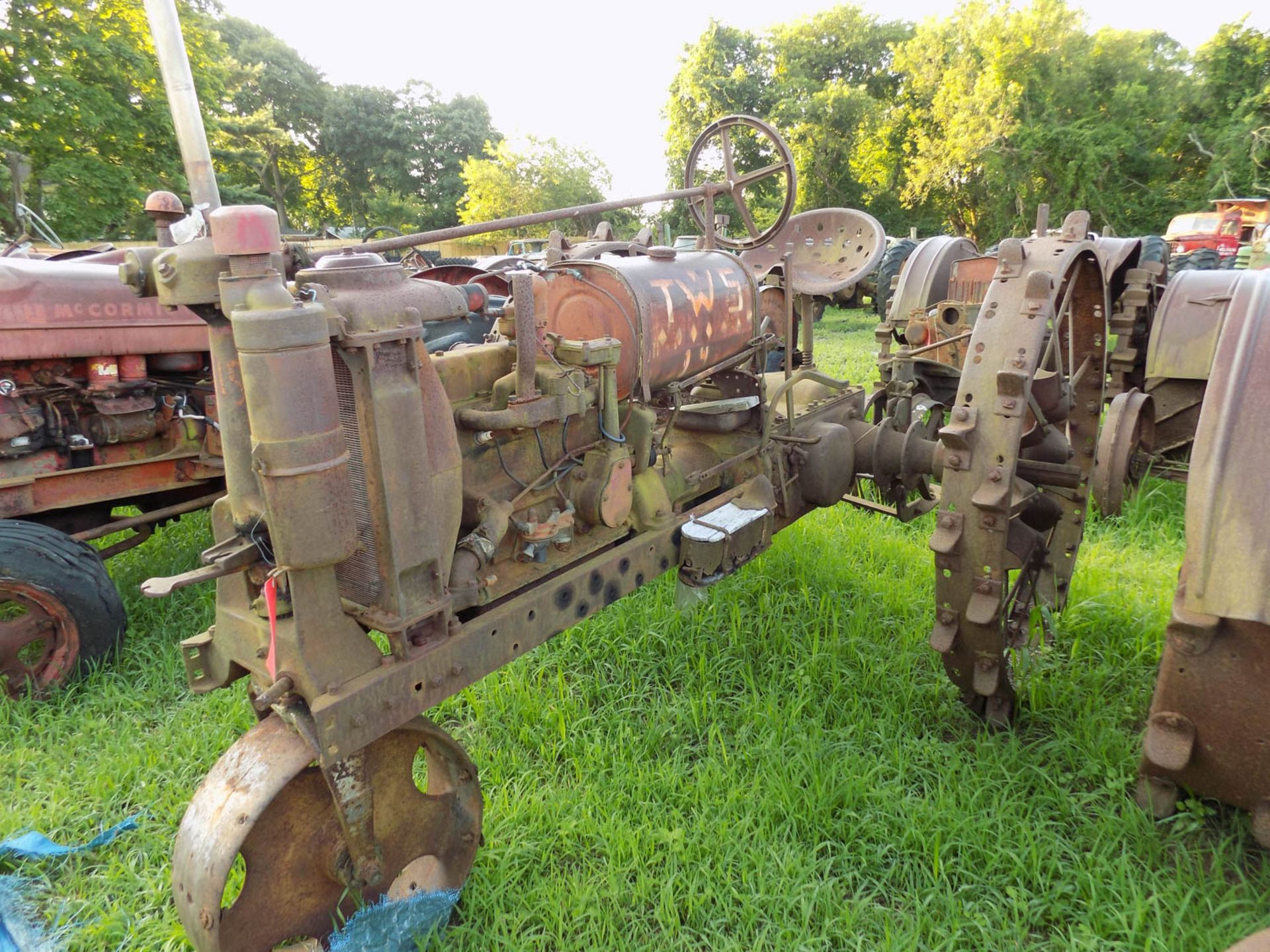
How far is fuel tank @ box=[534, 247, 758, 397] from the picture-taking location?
269 centimetres

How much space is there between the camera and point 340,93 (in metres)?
34.4

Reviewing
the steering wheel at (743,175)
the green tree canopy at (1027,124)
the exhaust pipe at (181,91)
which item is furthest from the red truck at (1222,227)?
the exhaust pipe at (181,91)

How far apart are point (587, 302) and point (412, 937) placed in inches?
76.2

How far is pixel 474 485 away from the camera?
2.26 metres

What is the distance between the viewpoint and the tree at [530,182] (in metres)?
26.4

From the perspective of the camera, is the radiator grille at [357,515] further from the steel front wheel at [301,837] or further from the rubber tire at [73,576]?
the rubber tire at [73,576]

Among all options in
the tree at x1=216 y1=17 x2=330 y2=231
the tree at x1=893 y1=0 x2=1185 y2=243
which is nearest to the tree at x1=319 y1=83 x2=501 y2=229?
the tree at x1=216 y1=17 x2=330 y2=231

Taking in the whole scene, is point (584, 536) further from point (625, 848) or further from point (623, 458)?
point (625, 848)

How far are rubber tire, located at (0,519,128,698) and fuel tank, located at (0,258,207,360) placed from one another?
817 mm

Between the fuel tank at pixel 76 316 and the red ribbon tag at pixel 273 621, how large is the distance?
8.01 feet

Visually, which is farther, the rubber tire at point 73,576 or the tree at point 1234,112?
the tree at point 1234,112

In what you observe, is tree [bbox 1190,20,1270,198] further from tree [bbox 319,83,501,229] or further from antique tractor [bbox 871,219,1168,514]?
tree [bbox 319,83,501,229]

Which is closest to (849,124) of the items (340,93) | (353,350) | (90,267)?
(340,93)

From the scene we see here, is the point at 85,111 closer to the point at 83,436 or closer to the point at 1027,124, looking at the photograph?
the point at 83,436
